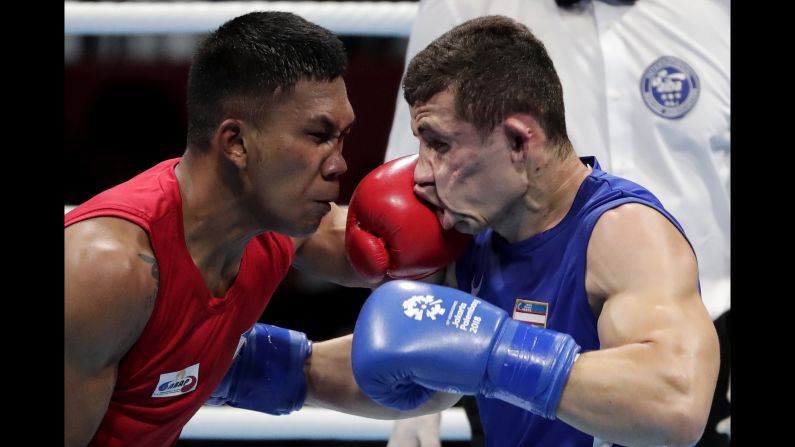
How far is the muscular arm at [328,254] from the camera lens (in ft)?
7.15

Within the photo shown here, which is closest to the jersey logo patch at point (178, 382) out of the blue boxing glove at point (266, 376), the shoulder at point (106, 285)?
the shoulder at point (106, 285)

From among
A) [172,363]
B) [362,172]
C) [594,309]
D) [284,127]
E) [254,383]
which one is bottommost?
[362,172]

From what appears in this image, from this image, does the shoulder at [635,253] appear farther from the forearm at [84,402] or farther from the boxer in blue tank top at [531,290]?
A: the forearm at [84,402]

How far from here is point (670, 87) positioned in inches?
101

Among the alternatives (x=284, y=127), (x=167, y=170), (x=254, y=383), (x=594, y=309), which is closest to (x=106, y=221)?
(x=167, y=170)

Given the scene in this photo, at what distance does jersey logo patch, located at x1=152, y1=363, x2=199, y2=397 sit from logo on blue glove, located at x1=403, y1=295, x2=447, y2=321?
49 centimetres

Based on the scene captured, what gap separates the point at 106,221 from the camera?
5.60 feet

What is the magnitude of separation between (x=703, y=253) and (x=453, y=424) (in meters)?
0.80

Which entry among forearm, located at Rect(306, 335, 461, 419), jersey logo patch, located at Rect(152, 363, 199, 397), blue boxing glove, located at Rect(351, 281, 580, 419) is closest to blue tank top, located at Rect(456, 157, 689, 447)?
blue boxing glove, located at Rect(351, 281, 580, 419)

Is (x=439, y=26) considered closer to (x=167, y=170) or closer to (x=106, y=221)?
(x=167, y=170)

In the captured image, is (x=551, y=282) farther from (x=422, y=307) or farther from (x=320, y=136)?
(x=320, y=136)

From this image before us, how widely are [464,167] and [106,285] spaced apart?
666 millimetres

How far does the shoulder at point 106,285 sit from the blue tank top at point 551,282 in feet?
2.19
